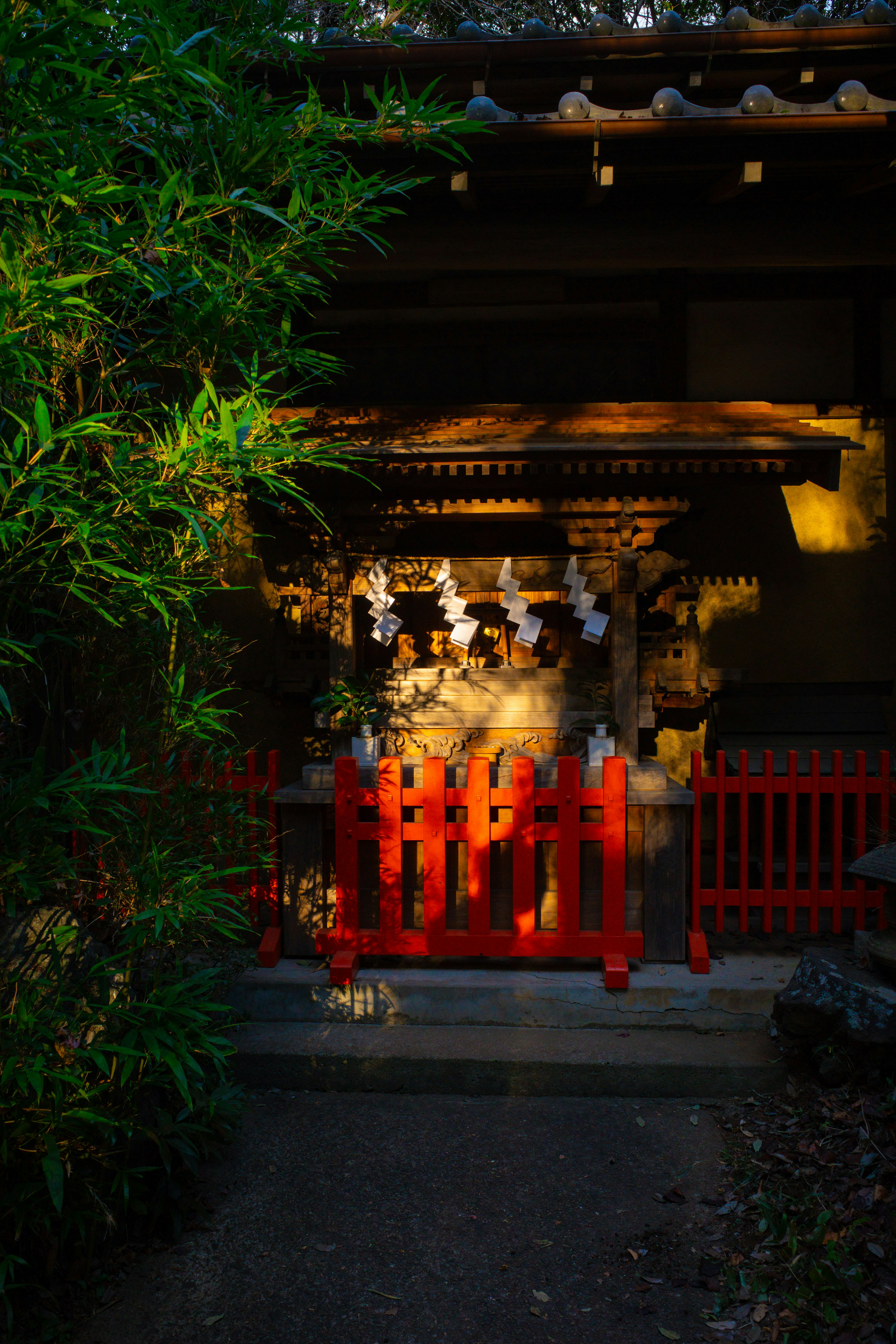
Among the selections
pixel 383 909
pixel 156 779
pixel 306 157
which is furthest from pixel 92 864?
pixel 306 157

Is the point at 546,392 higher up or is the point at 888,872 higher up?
the point at 546,392

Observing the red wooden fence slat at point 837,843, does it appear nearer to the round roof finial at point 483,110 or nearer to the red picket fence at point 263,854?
the red picket fence at point 263,854

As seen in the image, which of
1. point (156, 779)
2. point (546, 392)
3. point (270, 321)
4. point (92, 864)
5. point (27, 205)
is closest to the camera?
point (27, 205)

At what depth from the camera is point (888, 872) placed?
3.63 m

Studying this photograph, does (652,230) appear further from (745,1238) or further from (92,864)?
(745,1238)

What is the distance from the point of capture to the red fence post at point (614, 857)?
174 inches

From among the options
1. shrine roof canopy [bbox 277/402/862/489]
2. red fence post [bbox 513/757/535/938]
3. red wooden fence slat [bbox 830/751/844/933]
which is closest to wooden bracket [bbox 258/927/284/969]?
red fence post [bbox 513/757/535/938]

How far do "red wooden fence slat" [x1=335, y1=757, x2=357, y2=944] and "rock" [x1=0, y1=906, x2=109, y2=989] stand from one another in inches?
70.1

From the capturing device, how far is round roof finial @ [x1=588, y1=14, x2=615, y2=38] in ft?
15.2

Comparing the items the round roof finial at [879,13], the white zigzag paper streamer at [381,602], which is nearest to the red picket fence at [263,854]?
the white zigzag paper streamer at [381,602]

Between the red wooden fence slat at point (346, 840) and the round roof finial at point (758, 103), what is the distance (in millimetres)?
3763

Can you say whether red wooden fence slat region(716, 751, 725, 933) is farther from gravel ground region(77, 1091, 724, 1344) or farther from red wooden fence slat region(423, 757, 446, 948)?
red wooden fence slat region(423, 757, 446, 948)

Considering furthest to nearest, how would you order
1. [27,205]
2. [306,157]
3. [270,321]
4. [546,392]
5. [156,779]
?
[546,392], [270,321], [156,779], [306,157], [27,205]

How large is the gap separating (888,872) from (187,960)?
11.0ft
